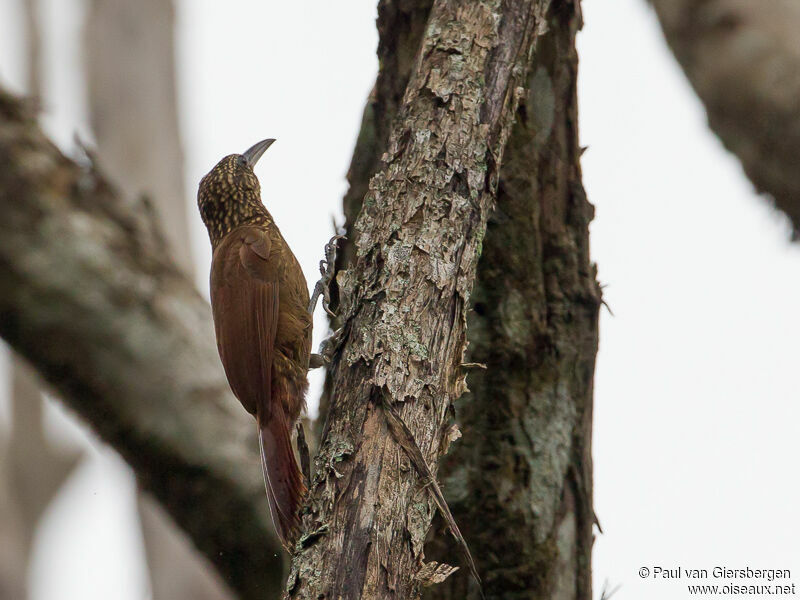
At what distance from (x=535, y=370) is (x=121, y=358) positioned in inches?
59.9

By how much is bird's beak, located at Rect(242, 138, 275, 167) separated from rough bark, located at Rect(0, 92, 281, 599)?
0.81 meters

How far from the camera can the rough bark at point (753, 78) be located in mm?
2498

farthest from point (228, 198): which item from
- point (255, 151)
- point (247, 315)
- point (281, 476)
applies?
point (281, 476)

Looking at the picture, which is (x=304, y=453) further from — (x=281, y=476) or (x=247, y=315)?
(x=247, y=315)

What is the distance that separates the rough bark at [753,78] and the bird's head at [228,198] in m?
1.83

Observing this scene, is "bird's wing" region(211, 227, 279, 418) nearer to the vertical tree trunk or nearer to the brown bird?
the brown bird

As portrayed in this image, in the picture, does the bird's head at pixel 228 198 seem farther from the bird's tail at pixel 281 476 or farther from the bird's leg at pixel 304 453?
the bird's leg at pixel 304 453

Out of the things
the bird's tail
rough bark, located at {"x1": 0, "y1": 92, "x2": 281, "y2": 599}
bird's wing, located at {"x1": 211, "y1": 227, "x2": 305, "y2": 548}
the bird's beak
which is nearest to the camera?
the bird's tail

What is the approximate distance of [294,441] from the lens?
3051 millimetres

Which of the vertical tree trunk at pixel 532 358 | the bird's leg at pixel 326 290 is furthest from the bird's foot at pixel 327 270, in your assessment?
the vertical tree trunk at pixel 532 358

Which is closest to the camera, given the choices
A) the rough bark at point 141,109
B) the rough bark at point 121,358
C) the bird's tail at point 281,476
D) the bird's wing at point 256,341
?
the bird's tail at point 281,476

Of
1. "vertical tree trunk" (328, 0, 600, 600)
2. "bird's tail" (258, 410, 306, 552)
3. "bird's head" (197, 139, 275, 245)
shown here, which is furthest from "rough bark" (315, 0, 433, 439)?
"bird's head" (197, 139, 275, 245)

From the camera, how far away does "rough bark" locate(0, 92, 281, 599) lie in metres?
3.19

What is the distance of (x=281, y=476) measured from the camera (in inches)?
111
